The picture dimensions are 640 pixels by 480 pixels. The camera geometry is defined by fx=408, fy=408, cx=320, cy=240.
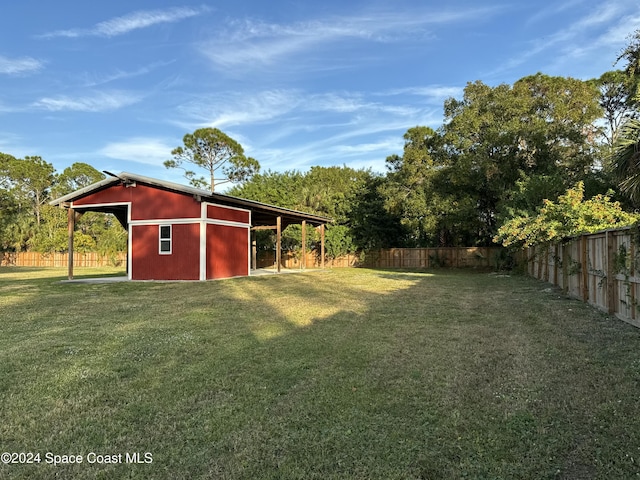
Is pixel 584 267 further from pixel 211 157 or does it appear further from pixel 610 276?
pixel 211 157

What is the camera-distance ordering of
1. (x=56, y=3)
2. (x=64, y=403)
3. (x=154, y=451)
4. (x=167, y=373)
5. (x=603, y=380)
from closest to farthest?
(x=154, y=451)
(x=64, y=403)
(x=603, y=380)
(x=167, y=373)
(x=56, y=3)

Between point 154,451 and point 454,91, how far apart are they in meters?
23.7

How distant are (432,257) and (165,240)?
16.3 metres

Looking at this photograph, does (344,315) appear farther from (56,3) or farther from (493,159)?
(493,159)

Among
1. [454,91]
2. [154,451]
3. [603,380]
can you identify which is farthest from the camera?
[454,91]

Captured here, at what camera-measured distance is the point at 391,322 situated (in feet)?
21.9

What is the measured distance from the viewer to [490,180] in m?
20.8

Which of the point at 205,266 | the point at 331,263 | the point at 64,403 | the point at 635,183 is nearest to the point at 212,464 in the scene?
the point at 64,403

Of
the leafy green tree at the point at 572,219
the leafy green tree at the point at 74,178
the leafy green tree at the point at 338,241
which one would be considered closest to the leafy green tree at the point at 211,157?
the leafy green tree at the point at 74,178

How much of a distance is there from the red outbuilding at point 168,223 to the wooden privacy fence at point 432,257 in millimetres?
13021

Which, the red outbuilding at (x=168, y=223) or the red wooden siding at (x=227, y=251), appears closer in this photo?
the red outbuilding at (x=168, y=223)

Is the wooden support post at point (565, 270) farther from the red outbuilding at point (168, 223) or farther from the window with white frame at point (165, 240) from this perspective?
the window with white frame at point (165, 240)

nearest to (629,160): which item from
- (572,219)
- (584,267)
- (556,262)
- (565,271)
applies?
(584,267)

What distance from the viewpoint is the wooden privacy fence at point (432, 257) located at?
24.0 meters
